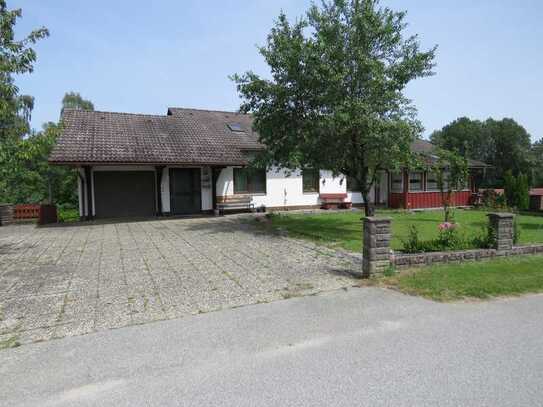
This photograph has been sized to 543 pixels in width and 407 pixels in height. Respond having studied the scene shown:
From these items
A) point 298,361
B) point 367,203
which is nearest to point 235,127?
point 367,203

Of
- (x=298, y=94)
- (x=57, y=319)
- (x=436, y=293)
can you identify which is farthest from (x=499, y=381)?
(x=298, y=94)

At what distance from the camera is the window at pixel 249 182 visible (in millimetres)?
17672

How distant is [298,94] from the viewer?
1111 centimetres

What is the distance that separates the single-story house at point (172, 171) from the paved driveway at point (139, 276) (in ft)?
14.1

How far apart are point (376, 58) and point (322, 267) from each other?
718 centimetres

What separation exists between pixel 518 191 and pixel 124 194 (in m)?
20.3

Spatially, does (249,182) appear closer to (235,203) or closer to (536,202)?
(235,203)

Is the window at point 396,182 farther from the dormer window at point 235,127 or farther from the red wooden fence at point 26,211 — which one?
the red wooden fence at point 26,211

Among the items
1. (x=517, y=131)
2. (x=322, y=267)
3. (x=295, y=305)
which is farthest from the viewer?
(x=517, y=131)

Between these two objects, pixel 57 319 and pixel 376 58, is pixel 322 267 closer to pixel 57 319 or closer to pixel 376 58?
pixel 57 319

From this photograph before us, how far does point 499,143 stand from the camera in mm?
52812

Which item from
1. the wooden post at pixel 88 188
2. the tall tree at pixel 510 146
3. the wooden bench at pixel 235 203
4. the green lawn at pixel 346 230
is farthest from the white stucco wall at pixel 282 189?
the tall tree at pixel 510 146

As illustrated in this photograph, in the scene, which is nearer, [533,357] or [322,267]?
[533,357]

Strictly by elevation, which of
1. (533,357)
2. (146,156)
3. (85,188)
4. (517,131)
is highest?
(517,131)
